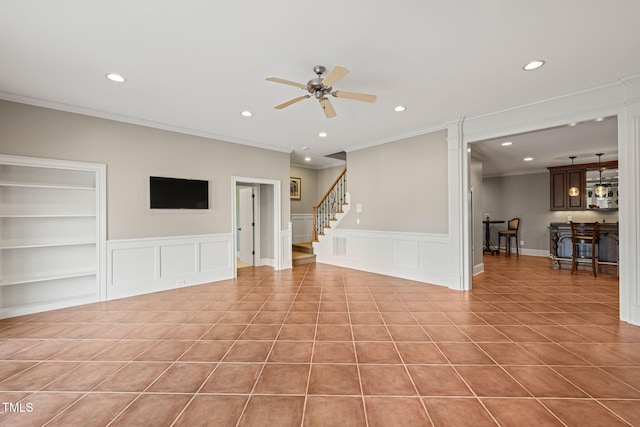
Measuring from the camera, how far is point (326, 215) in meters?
7.84

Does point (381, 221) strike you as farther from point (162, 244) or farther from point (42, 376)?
point (42, 376)

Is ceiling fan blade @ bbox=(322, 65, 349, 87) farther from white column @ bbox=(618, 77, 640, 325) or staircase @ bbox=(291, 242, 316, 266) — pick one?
staircase @ bbox=(291, 242, 316, 266)

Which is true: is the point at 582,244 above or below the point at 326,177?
below

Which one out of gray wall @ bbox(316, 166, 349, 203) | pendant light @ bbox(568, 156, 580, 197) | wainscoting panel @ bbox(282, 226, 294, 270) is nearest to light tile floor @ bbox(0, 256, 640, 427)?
wainscoting panel @ bbox(282, 226, 294, 270)

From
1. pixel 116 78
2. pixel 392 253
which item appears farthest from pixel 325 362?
pixel 116 78

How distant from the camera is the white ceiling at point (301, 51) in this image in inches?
83.4

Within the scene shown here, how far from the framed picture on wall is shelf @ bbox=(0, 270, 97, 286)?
5.64 metres

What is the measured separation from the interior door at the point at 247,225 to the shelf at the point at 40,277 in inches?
133

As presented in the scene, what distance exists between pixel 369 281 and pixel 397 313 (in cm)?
166

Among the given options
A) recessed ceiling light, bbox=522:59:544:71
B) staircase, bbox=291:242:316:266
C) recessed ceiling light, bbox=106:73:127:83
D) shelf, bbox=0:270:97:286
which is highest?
recessed ceiling light, bbox=106:73:127:83

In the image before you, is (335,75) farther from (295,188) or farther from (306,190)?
(306,190)

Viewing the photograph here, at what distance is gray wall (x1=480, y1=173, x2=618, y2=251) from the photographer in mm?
8305

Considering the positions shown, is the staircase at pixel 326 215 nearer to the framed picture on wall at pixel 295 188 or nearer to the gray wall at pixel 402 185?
the gray wall at pixel 402 185

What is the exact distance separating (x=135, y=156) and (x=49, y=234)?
160 centimetres
